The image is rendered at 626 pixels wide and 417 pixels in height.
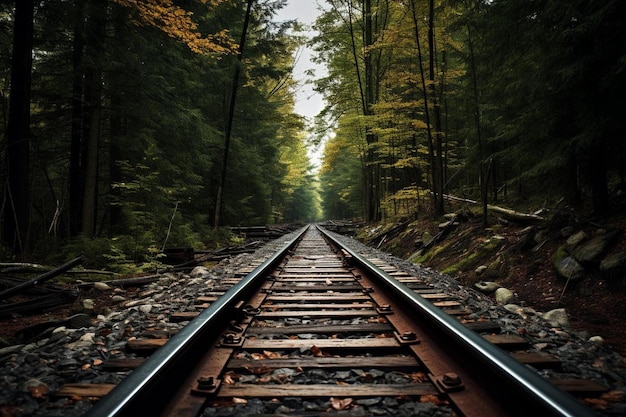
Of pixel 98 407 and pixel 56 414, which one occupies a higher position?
pixel 98 407

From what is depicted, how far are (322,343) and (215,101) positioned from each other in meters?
15.8

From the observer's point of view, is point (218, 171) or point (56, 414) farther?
point (218, 171)

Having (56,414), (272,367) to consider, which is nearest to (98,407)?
(56,414)

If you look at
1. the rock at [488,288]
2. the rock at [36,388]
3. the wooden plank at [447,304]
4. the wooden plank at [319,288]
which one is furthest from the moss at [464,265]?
the rock at [36,388]

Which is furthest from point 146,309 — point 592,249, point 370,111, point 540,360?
point 370,111

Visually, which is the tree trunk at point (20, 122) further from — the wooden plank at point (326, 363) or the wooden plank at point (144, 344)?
the wooden plank at point (326, 363)

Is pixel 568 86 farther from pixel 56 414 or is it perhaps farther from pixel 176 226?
pixel 176 226

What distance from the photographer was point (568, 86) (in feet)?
14.6

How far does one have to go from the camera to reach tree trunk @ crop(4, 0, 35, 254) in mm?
6188

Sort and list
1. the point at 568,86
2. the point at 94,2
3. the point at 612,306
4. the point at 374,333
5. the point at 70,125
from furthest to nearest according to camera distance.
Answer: the point at 70,125
the point at 94,2
the point at 568,86
the point at 612,306
the point at 374,333

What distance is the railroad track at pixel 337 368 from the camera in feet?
4.99

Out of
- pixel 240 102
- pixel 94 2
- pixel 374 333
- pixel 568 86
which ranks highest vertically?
pixel 240 102

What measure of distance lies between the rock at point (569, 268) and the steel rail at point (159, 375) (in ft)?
14.1

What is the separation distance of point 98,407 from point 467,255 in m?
6.58
